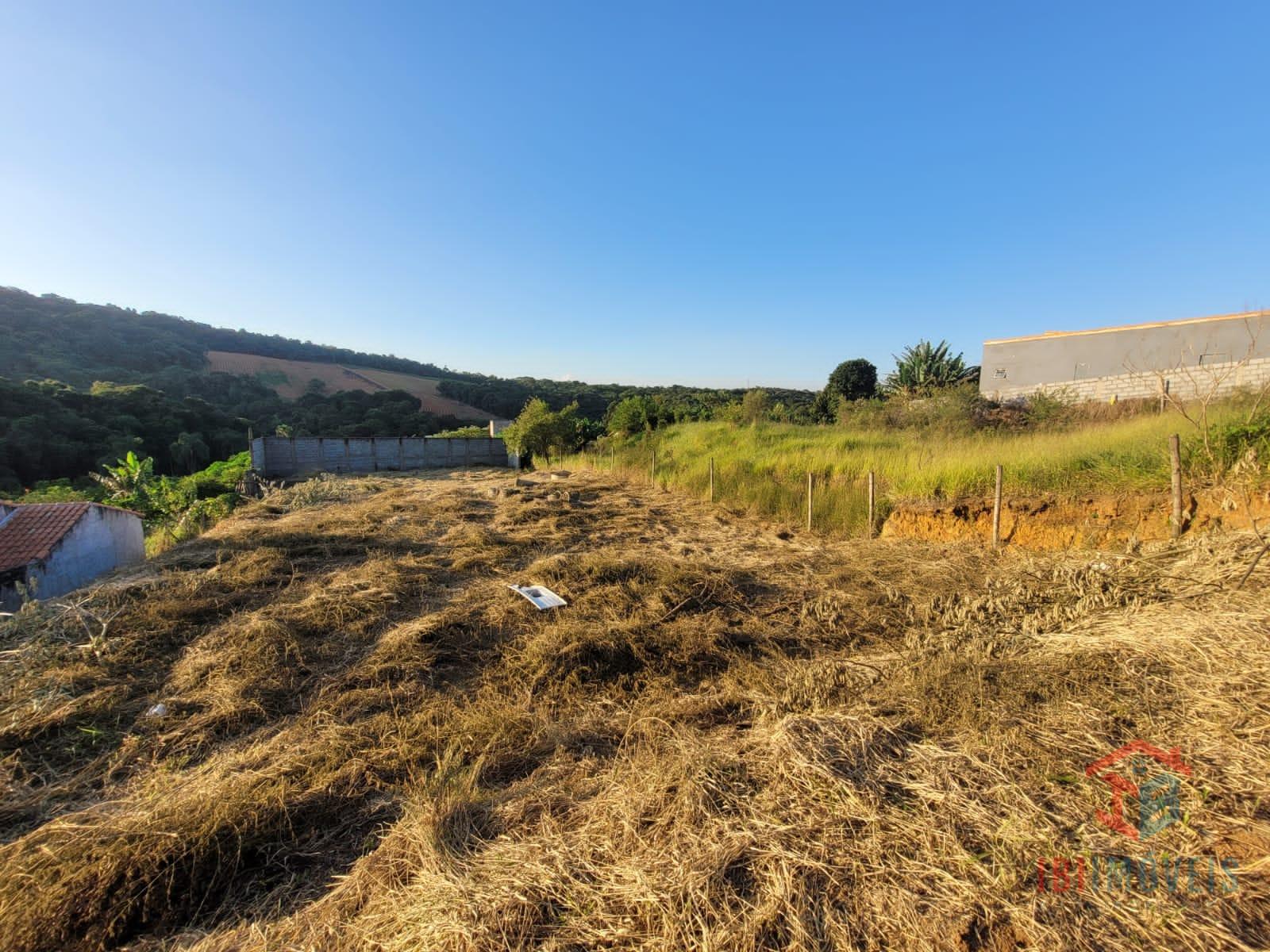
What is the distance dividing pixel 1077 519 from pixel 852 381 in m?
29.6

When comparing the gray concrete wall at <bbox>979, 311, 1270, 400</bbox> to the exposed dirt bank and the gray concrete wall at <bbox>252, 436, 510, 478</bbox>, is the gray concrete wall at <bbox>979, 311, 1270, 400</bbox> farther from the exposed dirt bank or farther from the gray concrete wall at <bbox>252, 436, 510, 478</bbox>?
the gray concrete wall at <bbox>252, 436, 510, 478</bbox>

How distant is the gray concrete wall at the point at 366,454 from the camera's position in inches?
741

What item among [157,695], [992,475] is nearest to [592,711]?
[157,695]

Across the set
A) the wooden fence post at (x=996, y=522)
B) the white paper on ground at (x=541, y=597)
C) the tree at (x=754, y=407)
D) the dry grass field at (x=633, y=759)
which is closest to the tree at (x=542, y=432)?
the tree at (x=754, y=407)

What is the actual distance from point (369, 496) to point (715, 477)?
8.74m

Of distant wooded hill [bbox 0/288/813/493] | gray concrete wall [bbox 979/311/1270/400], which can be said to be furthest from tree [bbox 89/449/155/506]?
gray concrete wall [bbox 979/311/1270/400]

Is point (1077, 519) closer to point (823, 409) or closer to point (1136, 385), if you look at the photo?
point (1136, 385)

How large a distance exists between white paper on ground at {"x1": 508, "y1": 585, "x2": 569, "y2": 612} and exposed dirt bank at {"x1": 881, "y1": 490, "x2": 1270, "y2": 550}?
16.8 feet

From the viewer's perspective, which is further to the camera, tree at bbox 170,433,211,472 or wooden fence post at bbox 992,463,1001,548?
tree at bbox 170,433,211,472

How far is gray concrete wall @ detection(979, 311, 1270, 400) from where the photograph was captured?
41.5ft

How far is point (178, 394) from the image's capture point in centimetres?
3825

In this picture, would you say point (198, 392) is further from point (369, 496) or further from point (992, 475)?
point (992, 475)

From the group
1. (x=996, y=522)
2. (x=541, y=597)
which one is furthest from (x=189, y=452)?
(x=996, y=522)

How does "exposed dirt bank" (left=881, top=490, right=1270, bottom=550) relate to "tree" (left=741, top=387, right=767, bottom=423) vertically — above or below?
below
